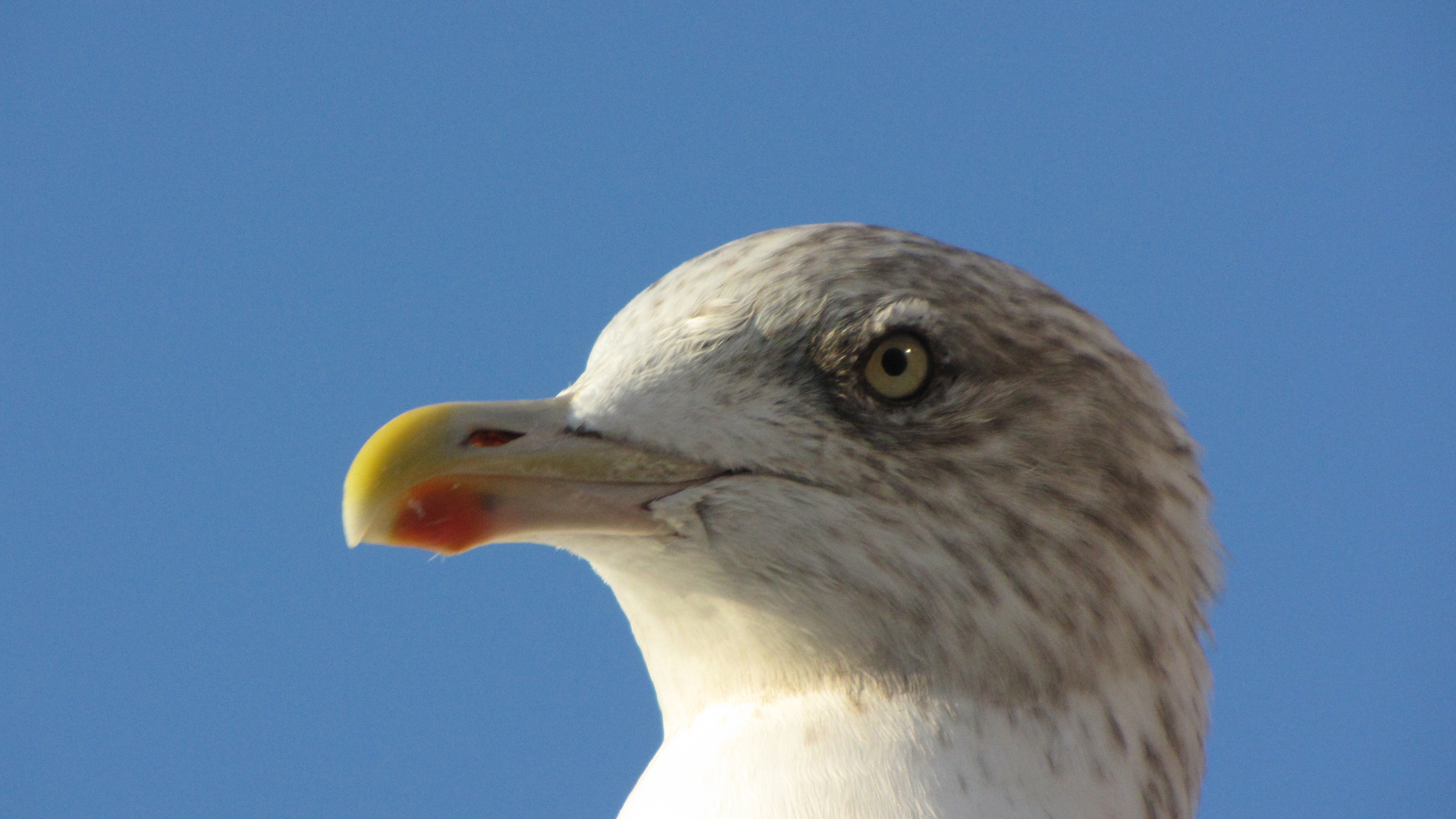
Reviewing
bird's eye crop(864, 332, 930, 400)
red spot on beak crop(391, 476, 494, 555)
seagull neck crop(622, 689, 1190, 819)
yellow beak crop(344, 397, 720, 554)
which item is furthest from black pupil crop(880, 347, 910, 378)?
red spot on beak crop(391, 476, 494, 555)

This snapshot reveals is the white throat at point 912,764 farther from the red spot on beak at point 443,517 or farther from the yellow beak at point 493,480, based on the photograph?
the red spot on beak at point 443,517

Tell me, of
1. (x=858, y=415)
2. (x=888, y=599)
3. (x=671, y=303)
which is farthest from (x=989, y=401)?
(x=671, y=303)

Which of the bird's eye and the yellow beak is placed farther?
the bird's eye

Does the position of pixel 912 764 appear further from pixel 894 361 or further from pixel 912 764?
pixel 894 361

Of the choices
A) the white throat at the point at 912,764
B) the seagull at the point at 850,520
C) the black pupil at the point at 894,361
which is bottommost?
the white throat at the point at 912,764

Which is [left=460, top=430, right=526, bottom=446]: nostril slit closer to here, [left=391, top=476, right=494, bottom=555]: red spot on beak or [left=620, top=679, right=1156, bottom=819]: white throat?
[left=391, top=476, right=494, bottom=555]: red spot on beak

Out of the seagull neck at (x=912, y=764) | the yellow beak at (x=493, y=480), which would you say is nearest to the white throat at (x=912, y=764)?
the seagull neck at (x=912, y=764)
